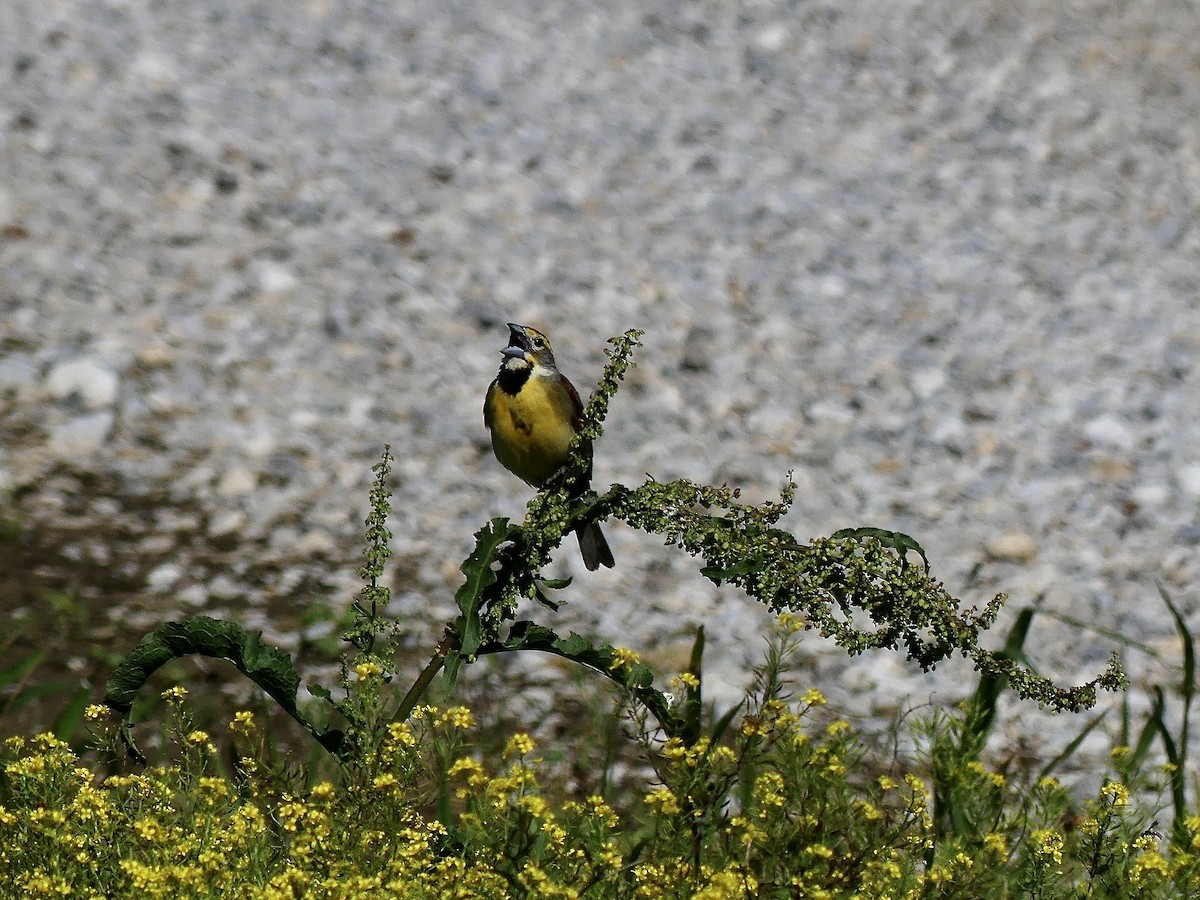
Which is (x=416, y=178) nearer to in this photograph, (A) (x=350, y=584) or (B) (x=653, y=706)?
(A) (x=350, y=584)

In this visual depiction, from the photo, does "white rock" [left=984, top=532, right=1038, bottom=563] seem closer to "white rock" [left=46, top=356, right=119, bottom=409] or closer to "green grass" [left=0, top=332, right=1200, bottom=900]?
"green grass" [left=0, top=332, right=1200, bottom=900]

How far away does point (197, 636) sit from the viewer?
131 inches

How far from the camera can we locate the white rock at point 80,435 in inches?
267

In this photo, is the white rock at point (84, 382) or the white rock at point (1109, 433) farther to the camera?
the white rock at point (1109, 433)

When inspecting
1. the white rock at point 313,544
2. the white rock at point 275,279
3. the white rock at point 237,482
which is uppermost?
the white rock at point 275,279

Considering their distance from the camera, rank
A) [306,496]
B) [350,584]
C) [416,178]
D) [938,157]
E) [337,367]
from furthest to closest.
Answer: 1. [938,157]
2. [416,178]
3. [337,367]
4. [306,496]
5. [350,584]

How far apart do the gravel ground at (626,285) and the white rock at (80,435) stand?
0.02m

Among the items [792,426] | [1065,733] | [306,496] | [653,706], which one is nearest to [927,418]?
[792,426]

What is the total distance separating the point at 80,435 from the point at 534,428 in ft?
9.79

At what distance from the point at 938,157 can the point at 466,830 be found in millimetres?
7516

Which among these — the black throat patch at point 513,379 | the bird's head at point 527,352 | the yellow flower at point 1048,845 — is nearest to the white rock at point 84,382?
the bird's head at point 527,352

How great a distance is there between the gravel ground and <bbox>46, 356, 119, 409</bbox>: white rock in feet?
0.08

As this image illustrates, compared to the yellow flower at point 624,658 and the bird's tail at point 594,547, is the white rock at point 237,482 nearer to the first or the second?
the bird's tail at point 594,547

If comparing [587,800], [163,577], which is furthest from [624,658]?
[163,577]
